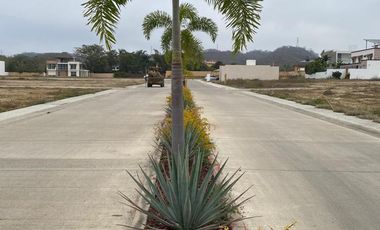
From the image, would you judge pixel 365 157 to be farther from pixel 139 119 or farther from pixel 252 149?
pixel 139 119

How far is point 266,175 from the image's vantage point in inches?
336

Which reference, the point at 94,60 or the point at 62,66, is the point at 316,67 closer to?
the point at 94,60

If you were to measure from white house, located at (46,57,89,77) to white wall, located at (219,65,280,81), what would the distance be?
5821 cm

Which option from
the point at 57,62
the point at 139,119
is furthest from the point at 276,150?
the point at 57,62

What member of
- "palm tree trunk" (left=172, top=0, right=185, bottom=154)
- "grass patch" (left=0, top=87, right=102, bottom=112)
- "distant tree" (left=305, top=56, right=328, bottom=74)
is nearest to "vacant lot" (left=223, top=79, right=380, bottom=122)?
"palm tree trunk" (left=172, top=0, right=185, bottom=154)

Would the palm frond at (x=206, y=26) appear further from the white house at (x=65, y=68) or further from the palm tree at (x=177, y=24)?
the white house at (x=65, y=68)

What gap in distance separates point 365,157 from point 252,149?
2.36m

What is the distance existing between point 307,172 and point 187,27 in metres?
8.70

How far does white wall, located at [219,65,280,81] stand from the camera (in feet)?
294

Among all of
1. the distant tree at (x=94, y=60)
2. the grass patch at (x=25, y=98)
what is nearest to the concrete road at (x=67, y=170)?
the grass patch at (x=25, y=98)

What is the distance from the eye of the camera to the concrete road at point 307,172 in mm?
6160

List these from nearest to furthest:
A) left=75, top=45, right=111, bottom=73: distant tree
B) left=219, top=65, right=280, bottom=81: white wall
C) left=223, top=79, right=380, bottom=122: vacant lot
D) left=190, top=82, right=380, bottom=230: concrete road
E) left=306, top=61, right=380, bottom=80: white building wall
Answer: left=190, top=82, right=380, bottom=230: concrete road, left=223, top=79, right=380, bottom=122: vacant lot, left=219, top=65, right=280, bottom=81: white wall, left=306, top=61, right=380, bottom=80: white building wall, left=75, top=45, right=111, bottom=73: distant tree

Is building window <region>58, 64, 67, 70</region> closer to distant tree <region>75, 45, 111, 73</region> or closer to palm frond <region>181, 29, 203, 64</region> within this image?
distant tree <region>75, 45, 111, 73</region>

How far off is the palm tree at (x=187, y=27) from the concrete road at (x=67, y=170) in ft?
8.98
